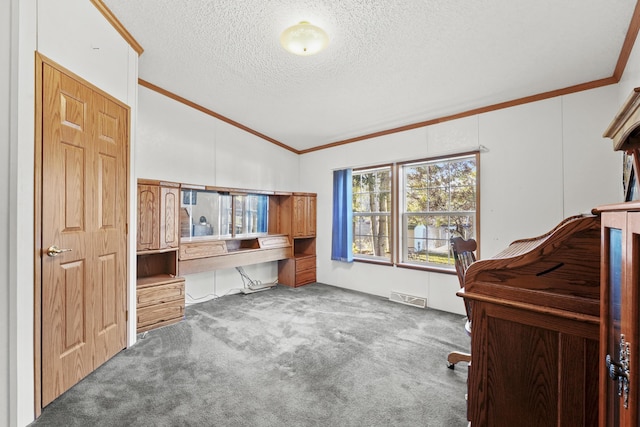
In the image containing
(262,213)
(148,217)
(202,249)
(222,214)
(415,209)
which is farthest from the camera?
(262,213)

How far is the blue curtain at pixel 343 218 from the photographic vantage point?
4.56 metres

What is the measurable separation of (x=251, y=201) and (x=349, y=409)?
3.41 metres

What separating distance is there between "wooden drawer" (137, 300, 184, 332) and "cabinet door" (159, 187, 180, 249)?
66 cm

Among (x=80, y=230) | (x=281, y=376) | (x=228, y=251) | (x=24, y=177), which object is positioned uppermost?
(x=24, y=177)

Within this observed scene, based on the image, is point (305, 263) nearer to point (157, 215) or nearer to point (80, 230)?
point (157, 215)

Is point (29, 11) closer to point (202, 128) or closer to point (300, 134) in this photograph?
point (202, 128)

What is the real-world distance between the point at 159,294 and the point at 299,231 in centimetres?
237

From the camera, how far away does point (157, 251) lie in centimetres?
306

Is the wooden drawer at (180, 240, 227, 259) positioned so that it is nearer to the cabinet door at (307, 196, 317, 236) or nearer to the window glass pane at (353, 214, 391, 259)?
the cabinet door at (307, 196, 317, 236)

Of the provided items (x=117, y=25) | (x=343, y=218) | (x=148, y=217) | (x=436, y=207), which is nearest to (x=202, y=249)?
(x=148, y=217)

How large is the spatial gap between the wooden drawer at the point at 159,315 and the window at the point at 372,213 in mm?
2762

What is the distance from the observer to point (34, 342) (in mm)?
1669

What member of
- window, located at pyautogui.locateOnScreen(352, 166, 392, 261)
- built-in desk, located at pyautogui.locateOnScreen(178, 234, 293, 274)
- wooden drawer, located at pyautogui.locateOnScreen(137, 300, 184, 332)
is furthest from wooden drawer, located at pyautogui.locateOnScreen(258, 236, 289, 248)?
wooden drawer, located at pyautogui.locateOnScreen(137, 300, 184, 332)

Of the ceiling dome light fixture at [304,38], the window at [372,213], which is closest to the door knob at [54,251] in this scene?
the ceiling dome light fixture at [304,38]
